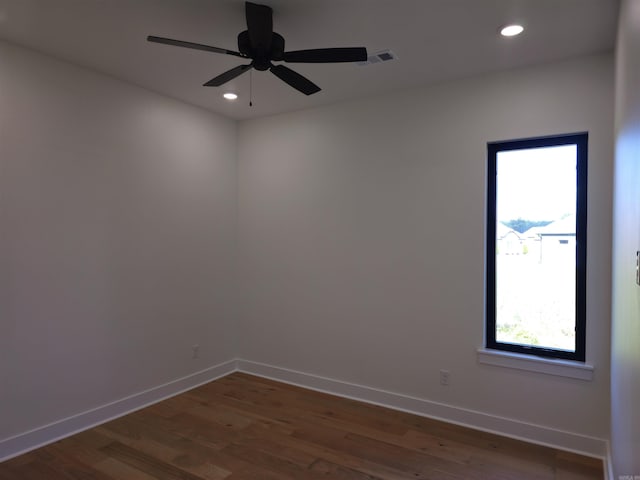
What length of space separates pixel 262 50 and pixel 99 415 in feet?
10.1

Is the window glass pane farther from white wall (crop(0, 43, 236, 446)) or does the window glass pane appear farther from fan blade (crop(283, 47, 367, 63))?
white wall (crop(0, 43, 236, 446))

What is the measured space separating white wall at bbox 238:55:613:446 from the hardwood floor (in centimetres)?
33

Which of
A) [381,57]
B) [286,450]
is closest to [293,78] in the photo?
[381,57]

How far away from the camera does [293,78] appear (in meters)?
2.44

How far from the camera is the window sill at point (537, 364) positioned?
2803 mm

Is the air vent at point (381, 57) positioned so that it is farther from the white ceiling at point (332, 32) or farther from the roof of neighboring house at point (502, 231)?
the roof of neighboring house at point (502, 231)

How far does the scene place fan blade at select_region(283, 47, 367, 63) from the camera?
2084 mm

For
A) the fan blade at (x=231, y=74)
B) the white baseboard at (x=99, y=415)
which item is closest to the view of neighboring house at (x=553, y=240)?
the fan blade at (x=231, y=74)

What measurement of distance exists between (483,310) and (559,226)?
2.81ft

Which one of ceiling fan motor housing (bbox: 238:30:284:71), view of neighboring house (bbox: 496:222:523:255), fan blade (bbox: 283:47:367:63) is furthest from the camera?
→ view of neighboring house (bbox: 496:222:523:255)

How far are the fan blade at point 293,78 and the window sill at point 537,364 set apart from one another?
240 centimetres

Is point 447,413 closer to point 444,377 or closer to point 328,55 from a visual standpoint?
point 444,377

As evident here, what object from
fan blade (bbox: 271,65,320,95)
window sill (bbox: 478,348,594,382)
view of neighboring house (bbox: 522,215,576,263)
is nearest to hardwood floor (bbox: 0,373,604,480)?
window sill (bbox: 478,348,594,382)

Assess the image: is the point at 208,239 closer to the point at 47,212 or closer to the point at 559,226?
the point at 47,212
